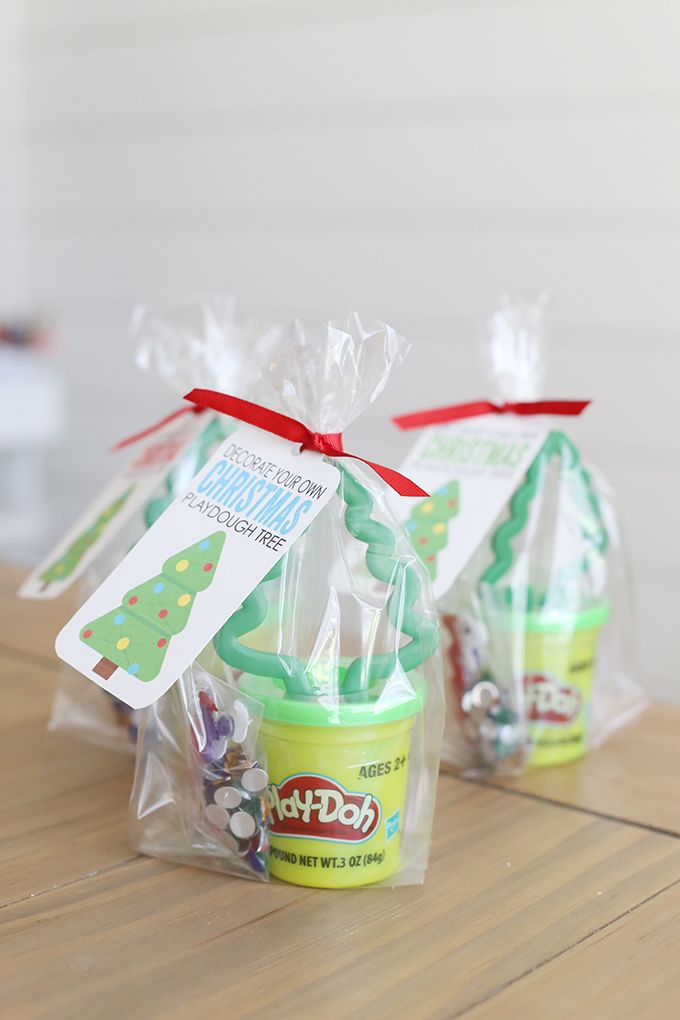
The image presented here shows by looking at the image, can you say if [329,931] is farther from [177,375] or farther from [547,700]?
[177,375]

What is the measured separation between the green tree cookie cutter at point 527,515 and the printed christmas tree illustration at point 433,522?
0.14 feet

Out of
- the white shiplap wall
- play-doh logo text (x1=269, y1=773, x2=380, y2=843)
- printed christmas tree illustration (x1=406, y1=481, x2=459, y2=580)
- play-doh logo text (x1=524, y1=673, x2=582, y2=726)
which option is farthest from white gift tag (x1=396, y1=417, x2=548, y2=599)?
the white shiplap wall

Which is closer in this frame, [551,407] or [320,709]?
[320,709]

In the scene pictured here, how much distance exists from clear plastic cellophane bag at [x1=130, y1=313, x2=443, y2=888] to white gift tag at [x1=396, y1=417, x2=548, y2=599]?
133 millimetres

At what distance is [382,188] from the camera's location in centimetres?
309

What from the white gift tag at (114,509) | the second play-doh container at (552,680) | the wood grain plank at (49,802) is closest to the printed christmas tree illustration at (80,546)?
the white gift tag at (114,509)

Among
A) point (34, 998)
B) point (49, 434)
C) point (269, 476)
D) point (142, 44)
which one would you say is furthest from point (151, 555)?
point (142, 44)

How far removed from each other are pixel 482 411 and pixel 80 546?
0.34 metres

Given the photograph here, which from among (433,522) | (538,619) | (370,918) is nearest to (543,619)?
(538,619)

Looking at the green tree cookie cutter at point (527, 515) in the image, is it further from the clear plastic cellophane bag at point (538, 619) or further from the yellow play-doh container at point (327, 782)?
the yellow play-doh container at point (327, 782)

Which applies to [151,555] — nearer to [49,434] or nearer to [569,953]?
[569,953]

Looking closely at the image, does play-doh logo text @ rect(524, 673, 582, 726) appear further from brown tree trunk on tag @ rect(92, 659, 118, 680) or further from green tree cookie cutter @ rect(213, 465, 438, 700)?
brown tree trunk on tag @ rect(92, 659, 118, 680)

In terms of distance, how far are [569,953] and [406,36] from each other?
2758mm

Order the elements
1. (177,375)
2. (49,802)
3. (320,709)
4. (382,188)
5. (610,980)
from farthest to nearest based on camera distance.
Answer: (382,188) → (177,375) → (49,802) → (320,709) → (610,980)
